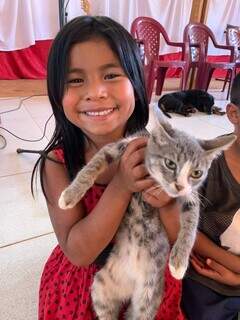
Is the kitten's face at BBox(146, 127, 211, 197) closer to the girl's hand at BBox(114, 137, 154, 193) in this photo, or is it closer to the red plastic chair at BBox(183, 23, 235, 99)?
the girl's hand at BBox(114, 137, 154, 193)

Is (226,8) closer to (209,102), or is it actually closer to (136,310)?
(209,102)

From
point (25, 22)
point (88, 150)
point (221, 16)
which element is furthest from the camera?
point (221, 16)

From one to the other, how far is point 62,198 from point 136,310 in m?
0.32

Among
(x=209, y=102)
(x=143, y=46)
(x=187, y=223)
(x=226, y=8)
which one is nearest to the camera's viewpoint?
(x=187, y=223)

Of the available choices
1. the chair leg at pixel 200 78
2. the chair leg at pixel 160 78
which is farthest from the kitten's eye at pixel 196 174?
the chair leg at pixel 200 78

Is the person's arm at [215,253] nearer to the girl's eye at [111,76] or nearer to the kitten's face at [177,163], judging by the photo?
the kitten's face at [177,163]

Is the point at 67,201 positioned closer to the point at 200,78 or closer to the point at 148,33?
the point at 148,33

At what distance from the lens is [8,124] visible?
231cm

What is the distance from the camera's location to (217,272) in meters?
0.76

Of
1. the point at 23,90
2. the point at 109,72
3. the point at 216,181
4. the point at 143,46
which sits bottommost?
the point at 23,90

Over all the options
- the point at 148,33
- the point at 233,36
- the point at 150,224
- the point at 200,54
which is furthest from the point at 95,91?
the point at 233,36

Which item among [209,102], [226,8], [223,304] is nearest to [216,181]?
[223,304]

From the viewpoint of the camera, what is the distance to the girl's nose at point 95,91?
0.68 meters

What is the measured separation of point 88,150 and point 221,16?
437 centimetres
